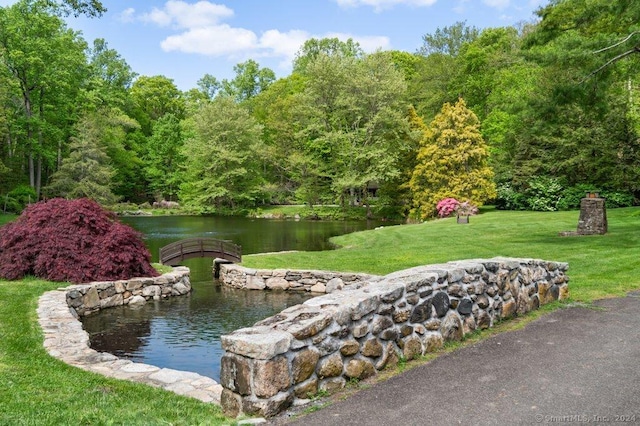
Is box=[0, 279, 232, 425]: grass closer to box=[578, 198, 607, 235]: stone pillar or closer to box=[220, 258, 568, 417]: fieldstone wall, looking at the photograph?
box=[220, 258, 568, 417]: fieldstone wall

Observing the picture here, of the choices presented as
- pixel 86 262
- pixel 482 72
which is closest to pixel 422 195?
pixel 482 72

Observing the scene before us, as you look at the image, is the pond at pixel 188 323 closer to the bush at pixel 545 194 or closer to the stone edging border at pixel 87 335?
the stone edging border at pixel 87 335

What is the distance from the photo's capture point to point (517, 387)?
466 centimetres

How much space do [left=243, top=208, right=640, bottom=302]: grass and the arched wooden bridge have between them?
76 cm

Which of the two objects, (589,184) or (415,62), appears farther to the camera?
(415,62)

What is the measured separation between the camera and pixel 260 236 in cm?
3080

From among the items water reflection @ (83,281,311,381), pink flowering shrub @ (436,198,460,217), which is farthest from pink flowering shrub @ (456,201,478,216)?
water reflection @ (83,281,311,381)

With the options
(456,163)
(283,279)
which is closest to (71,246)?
(283,279)

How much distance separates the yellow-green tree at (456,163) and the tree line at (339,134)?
0.36 feet

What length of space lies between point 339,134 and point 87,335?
3796cm

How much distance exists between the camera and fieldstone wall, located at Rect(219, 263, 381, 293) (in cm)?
1583

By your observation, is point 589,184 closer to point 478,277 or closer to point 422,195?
point 422,195

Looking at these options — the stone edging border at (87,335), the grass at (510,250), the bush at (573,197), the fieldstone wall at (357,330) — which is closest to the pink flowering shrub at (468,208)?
the bush at (573,197)

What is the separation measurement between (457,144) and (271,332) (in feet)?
113
